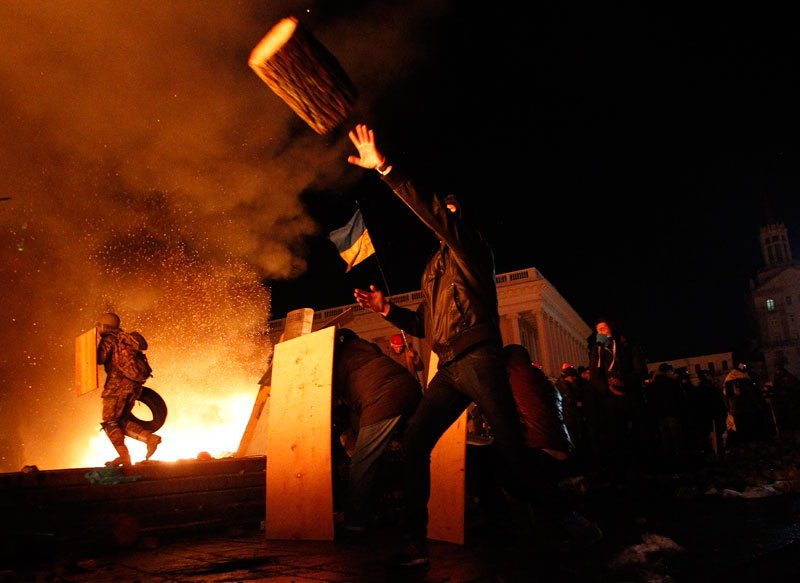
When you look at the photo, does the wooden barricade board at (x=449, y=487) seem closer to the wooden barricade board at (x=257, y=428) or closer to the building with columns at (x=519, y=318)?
the wooden barricade board at (x=257, y=428)

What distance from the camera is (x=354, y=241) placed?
23.4 ft

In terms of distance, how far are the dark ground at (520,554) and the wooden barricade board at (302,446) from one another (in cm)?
16

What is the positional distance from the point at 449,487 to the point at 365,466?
560 mm

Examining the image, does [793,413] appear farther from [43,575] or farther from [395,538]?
[43,575]

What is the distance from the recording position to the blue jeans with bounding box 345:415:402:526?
3.66 m

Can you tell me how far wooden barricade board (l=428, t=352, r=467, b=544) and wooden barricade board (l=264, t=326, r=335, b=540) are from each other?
66 centimetres

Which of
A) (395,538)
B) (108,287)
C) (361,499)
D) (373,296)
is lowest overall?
(395,538)

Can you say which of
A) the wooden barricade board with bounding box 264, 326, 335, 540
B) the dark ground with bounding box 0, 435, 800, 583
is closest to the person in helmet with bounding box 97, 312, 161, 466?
the dark ground with bounding box 0, 435, 800, 583

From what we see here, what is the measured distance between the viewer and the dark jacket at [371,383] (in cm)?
374

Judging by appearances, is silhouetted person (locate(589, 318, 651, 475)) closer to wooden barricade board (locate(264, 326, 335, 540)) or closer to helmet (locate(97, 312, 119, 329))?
wooden barricade board (locate(264, 326, 335, 540))

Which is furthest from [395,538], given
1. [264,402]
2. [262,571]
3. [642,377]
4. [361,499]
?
[264,402]

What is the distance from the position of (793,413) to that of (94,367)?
14160 millimetres

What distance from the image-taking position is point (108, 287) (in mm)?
14320

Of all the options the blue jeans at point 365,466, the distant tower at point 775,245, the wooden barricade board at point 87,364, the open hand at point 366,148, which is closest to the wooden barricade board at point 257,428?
the wooden barricade board at point 87,364
